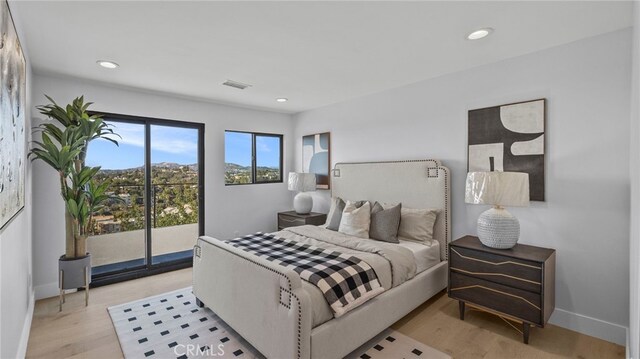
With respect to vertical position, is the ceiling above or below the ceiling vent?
below

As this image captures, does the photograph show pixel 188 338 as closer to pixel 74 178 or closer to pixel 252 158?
pixel 74 178

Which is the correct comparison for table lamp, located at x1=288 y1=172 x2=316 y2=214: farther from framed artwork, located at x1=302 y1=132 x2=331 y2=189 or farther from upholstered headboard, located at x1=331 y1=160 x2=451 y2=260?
upholstered headboard, located at x1=331 y1=160 x2=451 y2=260

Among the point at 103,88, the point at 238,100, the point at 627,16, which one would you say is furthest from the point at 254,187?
the point at 627,16

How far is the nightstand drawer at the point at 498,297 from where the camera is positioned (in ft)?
7.54

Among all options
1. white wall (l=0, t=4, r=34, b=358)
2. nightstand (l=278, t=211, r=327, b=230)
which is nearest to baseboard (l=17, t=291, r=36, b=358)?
white wall (l=0, t=4, r=34, b=358)

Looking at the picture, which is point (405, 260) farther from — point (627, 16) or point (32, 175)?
point (32, 175)

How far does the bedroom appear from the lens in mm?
2043

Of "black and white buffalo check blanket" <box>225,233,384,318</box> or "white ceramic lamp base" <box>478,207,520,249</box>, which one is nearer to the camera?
"black and white buffalo check blanket" <box>225,233,384,318</box>

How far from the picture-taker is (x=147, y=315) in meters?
2.86

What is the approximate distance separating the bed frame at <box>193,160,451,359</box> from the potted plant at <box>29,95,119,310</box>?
4.03 feet

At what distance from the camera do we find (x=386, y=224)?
3240 millimetres

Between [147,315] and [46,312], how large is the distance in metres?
1.05

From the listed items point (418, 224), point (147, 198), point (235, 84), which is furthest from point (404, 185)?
point (147, 198)

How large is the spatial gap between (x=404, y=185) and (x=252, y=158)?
265 centimetres
